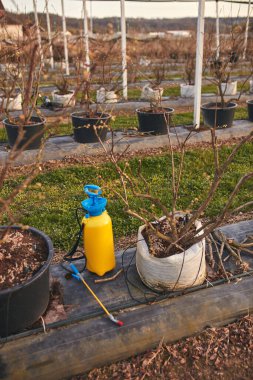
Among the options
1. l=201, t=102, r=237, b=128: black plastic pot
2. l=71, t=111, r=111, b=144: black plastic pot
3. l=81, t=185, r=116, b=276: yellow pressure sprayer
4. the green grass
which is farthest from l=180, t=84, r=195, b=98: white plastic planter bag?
l=81, t=185, r=116, b=276: yellow pressure sprayer

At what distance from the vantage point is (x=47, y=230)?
→ 311 centimetres

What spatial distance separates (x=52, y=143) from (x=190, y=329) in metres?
3.54

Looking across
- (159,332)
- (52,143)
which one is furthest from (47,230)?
(52,143)

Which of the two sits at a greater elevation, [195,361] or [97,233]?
[97,233]

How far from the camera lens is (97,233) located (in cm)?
215

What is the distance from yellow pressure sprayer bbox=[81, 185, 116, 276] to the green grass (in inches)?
27.0

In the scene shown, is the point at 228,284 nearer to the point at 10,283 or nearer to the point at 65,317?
the point at 65,317

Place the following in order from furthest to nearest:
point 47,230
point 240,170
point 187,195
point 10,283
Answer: point 240,170 < point 187,195 < point 47,230 < point 10,283

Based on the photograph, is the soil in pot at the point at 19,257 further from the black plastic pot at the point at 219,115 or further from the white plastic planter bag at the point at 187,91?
the white plastic planter bag at the point at 187,91

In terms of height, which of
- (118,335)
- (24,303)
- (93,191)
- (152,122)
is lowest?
(118,335)

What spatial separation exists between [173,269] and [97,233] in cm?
48

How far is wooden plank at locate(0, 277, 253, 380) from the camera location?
5.71 feet

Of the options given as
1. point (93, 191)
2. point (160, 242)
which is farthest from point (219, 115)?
point (93, 191)

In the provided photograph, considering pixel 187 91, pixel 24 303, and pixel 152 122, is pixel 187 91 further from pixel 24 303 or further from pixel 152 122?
pixel 24 303
